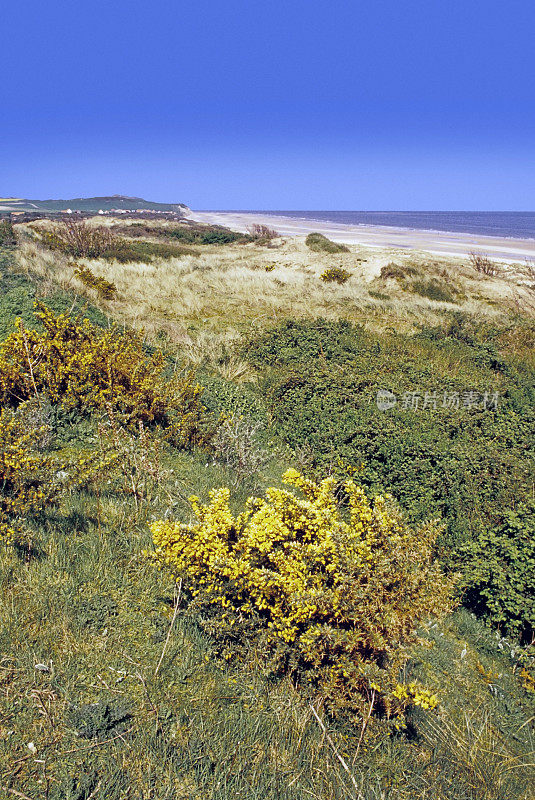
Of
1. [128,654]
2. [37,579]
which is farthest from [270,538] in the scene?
[37,579]

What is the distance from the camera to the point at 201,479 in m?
4.92

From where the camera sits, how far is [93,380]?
19.5 ft

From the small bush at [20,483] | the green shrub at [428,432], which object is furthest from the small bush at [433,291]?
the small bush at [20,483]

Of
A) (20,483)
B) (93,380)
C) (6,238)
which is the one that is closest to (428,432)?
(93,380)

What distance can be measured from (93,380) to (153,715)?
4482mm

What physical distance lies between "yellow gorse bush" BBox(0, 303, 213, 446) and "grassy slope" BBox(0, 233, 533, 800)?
7.59 ft

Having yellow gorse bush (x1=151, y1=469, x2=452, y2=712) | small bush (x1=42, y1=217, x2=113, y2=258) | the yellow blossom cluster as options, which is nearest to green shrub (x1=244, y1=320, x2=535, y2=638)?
yellow gorse bush (x1=151, y1=469, x2=452, y2=712)

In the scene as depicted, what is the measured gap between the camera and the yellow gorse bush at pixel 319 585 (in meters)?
2.52

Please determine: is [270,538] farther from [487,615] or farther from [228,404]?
[228,404]

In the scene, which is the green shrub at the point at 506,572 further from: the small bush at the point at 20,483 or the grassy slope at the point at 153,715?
the small bush at the point at 20,483

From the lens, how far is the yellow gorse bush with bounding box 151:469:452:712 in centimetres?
252

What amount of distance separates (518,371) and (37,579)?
37.5ft

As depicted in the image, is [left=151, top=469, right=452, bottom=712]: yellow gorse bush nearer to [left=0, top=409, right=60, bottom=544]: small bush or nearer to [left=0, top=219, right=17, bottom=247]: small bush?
[left=0, top=409, right=60, bottom=544]: small bush

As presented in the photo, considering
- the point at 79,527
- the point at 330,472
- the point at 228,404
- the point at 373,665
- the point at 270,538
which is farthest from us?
the point at 228,404
